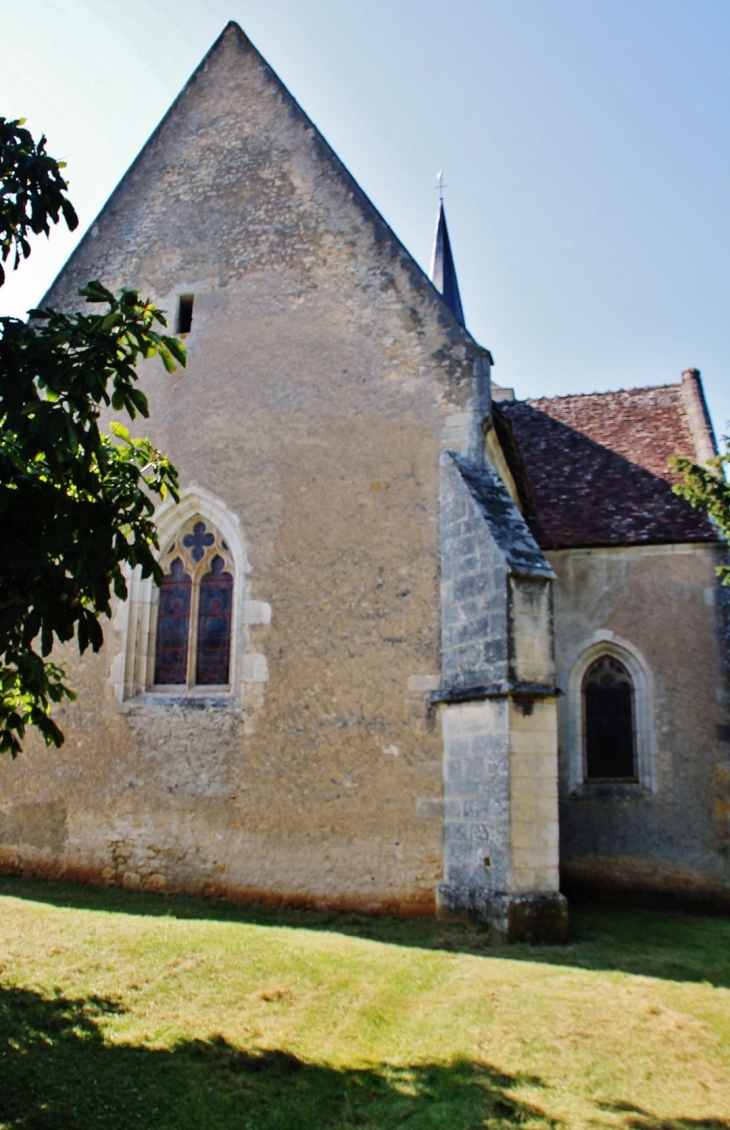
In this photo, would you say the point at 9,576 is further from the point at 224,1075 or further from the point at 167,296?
the point at 167,296

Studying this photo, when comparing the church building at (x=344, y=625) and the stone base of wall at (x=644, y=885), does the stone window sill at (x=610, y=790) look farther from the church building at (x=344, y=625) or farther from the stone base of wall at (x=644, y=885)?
the stone base of wall at (x=644, y=885)

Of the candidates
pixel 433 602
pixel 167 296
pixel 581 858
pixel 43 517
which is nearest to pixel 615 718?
pixel 581 858

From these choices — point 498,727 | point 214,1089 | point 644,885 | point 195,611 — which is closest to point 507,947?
point 498,727

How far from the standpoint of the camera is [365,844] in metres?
8.59

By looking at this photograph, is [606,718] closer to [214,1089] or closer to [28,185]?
[214,1089]

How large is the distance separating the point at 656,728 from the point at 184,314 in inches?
306

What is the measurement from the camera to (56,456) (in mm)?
4031

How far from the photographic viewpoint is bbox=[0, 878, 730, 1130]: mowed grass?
407cm

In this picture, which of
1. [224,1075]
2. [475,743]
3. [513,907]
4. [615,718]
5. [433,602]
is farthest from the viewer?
[615,718]

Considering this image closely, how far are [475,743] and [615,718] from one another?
14.2ft

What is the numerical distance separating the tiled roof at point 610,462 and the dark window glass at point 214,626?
3.68 m

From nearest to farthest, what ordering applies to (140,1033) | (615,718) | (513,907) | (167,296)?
(140,1033) < (513,907) < (167,296) < (615,718)

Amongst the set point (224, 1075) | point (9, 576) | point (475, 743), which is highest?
point (9, 576)

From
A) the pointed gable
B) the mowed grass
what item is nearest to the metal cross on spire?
the pointed gable
